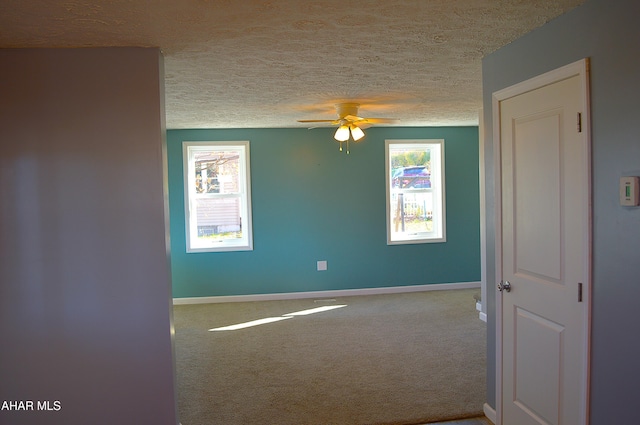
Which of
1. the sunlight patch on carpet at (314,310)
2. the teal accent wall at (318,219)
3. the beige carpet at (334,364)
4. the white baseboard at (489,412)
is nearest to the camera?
the white baseboard at (489,412)

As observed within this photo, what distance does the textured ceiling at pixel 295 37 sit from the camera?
196 centimetres

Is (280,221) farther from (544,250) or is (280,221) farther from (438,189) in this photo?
(544,250)

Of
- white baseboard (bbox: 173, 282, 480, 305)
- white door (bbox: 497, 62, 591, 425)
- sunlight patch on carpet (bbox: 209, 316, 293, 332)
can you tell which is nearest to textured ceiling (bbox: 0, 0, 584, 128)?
white door (bbox: 497, 62, 591, 425)

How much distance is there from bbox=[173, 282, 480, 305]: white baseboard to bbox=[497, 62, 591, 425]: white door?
3653mm

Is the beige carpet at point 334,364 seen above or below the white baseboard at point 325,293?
below

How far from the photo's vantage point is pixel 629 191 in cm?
171

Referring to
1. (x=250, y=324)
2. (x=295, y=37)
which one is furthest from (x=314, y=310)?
(x=295, y=37)

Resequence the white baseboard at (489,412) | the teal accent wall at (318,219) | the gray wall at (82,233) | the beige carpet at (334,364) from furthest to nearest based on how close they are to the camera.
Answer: the teal accent wall at (318,219), the beige carpet at (334,364), the white baseboard at (489,412), the gray wall at (82,233)

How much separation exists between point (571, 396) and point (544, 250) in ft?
2.29

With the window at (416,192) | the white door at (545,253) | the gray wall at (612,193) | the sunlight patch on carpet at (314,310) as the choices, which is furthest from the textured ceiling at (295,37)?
the sunlight patch on carpet at (314,310)

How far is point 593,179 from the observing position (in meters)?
1.94

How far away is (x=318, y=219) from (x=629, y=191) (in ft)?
15.3

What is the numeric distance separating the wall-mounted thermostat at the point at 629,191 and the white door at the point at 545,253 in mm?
203

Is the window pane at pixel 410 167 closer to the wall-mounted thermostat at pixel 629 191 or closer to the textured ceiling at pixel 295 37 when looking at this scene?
the textured ceiling at pixel 295 37
